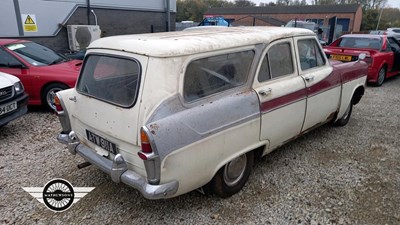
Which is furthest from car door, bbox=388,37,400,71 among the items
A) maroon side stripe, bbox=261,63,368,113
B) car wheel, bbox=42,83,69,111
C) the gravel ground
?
car wheel, bbox=42,83,69,111

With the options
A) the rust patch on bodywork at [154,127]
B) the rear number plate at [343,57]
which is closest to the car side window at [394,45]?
the rear number plate at [343,57]

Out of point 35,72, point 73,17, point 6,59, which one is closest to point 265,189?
point 35,72

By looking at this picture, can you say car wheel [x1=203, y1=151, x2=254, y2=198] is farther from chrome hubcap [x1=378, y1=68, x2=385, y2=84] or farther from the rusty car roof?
chrome hubcap [x1=378, y1=68, x2=385, y2=84]

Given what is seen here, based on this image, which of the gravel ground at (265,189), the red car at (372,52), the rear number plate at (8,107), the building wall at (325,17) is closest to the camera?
the gravel ground at (265,189)

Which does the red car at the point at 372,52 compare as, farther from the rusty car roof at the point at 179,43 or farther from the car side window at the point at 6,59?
the car side window at the point at 6,59

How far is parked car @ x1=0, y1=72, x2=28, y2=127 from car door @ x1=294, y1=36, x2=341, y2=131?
4444 millimetres

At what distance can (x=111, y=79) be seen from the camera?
295 cm

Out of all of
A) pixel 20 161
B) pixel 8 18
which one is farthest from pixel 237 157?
pixel 8 18

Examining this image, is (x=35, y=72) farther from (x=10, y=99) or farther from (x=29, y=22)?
(x=29, y=22)

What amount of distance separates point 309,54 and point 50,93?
4902 mm

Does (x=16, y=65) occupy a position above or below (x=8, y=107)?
above

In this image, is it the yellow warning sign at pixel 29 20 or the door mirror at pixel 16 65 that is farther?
the yellow warning sign at pixel 29 20

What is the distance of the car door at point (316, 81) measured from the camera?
3.90 m

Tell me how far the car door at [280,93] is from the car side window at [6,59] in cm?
501
